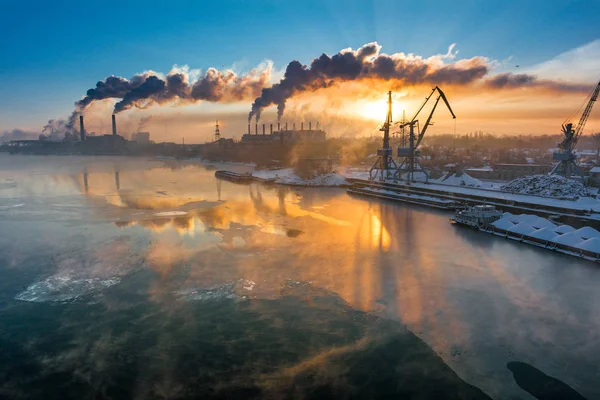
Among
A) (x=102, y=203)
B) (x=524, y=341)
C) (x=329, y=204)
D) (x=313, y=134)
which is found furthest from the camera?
(x=313, y=134)

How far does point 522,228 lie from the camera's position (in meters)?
→ 15.8

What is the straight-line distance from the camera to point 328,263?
12203 millimetres

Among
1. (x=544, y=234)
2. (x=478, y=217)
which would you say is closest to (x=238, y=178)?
(x=478, y=217)

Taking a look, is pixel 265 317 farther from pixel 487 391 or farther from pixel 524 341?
pixel 524 341

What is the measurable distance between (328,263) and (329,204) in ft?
43.3

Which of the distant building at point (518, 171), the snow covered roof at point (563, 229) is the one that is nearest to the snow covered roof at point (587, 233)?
the snow covered roof at point (563, 229)

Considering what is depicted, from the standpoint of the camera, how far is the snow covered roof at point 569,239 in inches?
533

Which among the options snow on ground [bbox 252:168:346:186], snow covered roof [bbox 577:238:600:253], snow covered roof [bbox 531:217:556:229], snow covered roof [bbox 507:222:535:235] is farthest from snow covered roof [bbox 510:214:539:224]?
snow on ground [bbox 252:168:346:186]

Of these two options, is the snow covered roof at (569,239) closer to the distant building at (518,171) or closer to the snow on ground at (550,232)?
the snow on ground at (550,232)

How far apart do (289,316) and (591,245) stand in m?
11.4

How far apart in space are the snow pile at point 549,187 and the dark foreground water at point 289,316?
8906mm

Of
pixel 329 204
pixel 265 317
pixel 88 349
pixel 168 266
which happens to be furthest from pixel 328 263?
pixel 329 204

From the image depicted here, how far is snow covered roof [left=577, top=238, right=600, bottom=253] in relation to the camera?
42.2ft

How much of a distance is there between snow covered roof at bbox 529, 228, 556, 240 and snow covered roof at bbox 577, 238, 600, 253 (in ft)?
3.68
